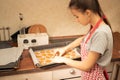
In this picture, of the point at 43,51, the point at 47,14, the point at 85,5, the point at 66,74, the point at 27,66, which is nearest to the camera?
the point at 85,5

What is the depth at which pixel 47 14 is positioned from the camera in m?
1.76

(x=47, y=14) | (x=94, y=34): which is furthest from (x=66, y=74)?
(x=47, y=14)

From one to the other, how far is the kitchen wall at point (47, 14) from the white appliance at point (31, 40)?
0.66 ft

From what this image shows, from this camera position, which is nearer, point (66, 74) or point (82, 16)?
point (82, 16)

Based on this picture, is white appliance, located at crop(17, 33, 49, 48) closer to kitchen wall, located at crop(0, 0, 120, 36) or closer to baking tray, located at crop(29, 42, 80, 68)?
baking tray, located at crop(29, 42, 80, 68)

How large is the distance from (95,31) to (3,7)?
1.06m

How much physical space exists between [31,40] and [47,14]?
357 mm

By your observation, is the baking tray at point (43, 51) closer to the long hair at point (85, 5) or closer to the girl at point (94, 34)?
the girl at point (94, 34)

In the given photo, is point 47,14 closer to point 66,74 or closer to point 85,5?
point 66,74

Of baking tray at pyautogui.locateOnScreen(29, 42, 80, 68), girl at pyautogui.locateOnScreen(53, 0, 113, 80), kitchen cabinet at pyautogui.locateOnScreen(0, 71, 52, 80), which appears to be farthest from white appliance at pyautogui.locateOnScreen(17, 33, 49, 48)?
girl at pyautogui.locateOnScreen(53, 0, 113, 80)

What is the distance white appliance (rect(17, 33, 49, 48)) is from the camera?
1571 millimetres

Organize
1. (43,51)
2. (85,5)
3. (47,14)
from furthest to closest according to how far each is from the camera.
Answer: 1. (47,14)
2. (43,51)
3. (85,5)

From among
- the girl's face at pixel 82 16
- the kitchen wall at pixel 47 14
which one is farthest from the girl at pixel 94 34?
the kitchen wall at pixel 47 14

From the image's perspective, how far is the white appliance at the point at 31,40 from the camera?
1571 mm
